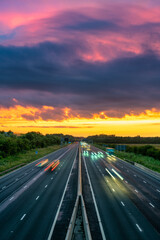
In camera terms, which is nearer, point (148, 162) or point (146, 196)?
point (146, 196)

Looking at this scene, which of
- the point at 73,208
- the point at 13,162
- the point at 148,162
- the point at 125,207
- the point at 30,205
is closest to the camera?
the point at 73,208

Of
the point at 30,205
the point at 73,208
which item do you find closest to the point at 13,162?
the point at 30,205

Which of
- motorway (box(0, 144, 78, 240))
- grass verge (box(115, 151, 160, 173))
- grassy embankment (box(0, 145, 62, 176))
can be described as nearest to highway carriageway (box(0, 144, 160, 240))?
motorway (box(0, 144, 78, 240))

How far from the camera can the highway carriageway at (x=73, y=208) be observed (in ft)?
55.3

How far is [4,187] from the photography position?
102ft

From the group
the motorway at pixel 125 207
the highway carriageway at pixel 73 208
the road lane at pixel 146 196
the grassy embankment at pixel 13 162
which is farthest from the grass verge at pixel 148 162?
the grassy embankment at pixel 13 162

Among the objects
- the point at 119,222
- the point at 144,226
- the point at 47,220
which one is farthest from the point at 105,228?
the point at 47,220

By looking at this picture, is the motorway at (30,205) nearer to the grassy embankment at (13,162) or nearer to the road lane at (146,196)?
the road lane at (146,196)

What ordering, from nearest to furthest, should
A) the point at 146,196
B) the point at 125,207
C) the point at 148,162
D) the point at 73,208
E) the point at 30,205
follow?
the point at 73,208, the point at 125,207, the point at 30,205, the point at 146,196, the point at 148,162

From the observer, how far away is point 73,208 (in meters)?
22.4

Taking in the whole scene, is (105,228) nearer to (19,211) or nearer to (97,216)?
(97,216)

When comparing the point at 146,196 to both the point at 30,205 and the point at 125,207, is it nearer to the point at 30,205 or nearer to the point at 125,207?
the point at 125,207

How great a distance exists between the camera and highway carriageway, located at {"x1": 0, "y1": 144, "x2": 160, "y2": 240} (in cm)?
1684

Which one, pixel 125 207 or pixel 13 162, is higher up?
pixel 125 207
